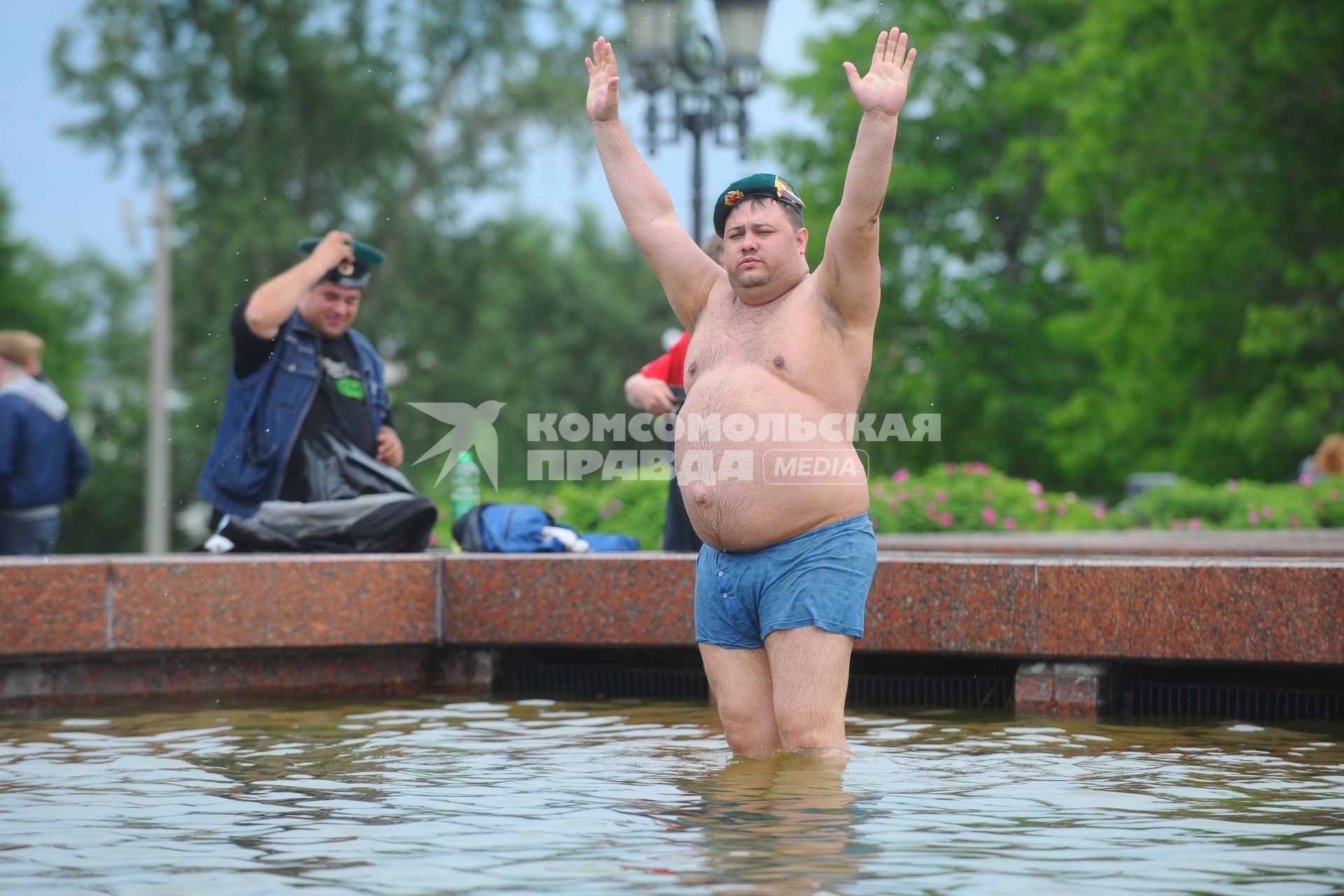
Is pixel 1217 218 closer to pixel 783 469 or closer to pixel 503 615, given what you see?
pixel 503 615

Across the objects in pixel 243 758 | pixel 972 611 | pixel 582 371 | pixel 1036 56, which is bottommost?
pixel 243 758

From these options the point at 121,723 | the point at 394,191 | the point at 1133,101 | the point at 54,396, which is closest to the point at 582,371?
the point at 394,191

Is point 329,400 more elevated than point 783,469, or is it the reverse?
point 329,400

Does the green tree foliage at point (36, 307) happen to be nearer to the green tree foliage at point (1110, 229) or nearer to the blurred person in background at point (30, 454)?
the green tree foliage at point (1110, 229)

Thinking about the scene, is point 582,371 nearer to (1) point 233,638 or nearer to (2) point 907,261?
(2) point 907,261

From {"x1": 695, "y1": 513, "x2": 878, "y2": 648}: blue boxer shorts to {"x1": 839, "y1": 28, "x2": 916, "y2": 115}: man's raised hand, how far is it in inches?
50.0

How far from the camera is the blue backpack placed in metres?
8.42

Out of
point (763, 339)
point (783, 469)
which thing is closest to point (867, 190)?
point (763, 339)

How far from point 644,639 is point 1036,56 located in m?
30.1

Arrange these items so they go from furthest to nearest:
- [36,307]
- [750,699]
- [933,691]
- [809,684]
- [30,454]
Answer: [36,307]
[30,454]
[933,691]
[750,699]
[809,684]

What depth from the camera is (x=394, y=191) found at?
30.4 metres

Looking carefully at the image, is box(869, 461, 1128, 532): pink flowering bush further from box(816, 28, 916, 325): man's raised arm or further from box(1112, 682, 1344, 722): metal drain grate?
box(816, 28, 916, 325): man's raised arm

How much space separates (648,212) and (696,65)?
9397mm

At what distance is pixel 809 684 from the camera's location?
17.3 feet
